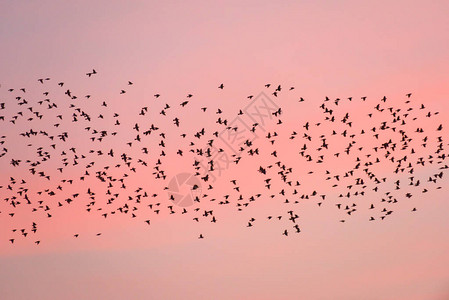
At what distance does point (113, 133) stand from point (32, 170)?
9700 millimetres

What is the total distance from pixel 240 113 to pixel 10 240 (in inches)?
903

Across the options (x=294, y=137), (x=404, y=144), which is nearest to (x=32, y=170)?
(x=294, y=137)

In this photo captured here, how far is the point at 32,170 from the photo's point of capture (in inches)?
2879

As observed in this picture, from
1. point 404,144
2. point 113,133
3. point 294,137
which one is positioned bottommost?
point 404,144

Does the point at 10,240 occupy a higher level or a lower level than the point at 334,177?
higher

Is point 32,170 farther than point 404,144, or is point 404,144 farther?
point 32,170

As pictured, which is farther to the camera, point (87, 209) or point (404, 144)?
point (87, 209)

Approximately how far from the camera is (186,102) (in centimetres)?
7006

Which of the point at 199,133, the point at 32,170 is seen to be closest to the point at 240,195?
the point at 199,133

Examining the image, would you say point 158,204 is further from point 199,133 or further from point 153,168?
point 199,133

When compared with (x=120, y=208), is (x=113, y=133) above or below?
above

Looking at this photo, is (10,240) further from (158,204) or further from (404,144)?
(404,144)

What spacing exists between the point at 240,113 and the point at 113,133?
1122 centimetres

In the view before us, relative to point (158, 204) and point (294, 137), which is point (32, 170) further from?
point (294, 137)
